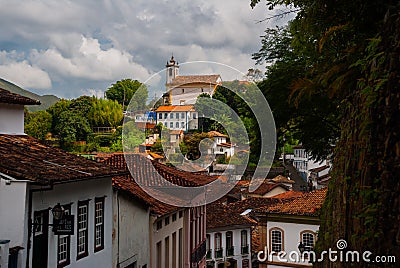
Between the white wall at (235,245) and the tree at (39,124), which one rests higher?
the tree at (39,124)

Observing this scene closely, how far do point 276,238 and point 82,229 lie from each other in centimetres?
1212

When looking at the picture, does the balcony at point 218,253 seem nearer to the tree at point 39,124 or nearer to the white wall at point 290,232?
the white wall at point 290,232

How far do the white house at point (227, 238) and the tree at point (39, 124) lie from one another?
122ft

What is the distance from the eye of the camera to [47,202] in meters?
10.4

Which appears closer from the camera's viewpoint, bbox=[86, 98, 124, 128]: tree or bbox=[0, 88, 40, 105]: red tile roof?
bbox=[0, 88, 40, 105]: red tile roof

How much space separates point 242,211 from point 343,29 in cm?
3286

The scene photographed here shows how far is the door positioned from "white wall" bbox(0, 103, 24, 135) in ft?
9.49

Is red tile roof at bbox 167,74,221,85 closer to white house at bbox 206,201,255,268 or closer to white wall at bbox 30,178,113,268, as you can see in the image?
white wall at bbox 30,178,113,268

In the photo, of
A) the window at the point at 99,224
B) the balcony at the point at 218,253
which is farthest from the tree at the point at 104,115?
the window at the point at 99,224

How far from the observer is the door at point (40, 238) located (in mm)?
10070

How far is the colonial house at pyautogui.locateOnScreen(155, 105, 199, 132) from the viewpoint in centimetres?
2027

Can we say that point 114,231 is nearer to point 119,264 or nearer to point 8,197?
point 119,264

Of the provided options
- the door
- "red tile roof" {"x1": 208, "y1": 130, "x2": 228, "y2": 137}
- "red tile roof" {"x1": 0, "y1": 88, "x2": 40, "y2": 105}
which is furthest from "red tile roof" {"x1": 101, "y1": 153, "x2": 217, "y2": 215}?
the door

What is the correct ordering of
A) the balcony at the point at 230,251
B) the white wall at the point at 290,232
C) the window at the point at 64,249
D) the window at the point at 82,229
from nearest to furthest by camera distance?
the window at the point at 64,249 → the window at the point at 82,229 → the white wall at the point at 290,232 → the balcony at the point at 230,251
